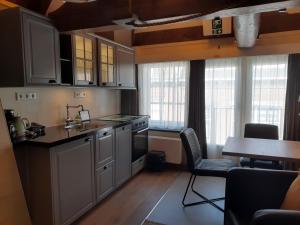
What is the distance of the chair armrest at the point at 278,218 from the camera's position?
1.17 metres

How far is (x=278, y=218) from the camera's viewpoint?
1.19 metres

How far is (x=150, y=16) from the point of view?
1.85 meters

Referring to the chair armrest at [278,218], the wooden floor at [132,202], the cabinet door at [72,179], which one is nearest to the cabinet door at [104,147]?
the cabinet door at [72,179]

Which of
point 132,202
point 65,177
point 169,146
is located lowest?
point 132,202

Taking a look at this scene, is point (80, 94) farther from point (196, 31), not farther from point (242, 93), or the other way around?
point (242, 93)

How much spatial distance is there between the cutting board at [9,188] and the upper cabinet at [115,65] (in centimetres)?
144

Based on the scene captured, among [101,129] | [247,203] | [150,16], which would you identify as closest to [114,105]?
[101,129]

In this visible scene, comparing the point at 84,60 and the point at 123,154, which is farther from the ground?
the point at 84,60

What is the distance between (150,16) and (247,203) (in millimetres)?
1646

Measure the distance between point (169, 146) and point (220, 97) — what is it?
3.86 ft

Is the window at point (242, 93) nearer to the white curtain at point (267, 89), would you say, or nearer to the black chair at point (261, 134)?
the white curtain at point (267, 89)

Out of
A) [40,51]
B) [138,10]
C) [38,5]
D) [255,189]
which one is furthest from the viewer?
[38,5]

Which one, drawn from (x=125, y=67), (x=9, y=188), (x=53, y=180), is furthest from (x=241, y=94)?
(x=9, y=188)

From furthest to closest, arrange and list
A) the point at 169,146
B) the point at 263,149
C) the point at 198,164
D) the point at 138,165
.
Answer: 1. the point at 169,146
2. the point at 138,165
3. the point at 198,164
4. the point at 263,149
